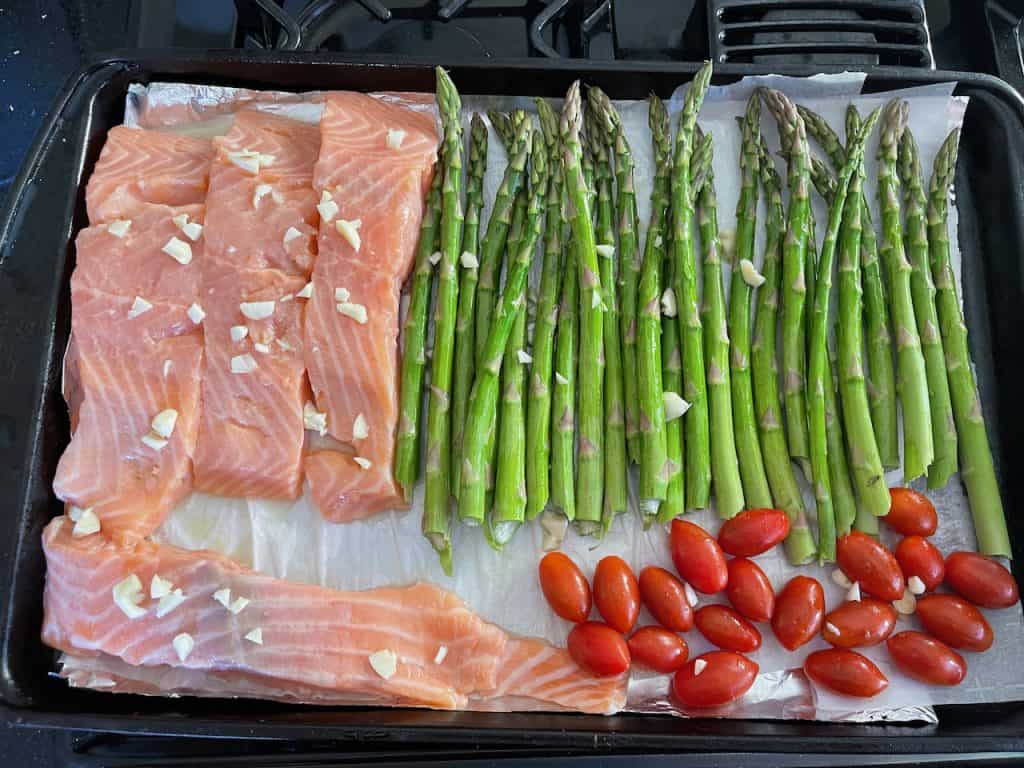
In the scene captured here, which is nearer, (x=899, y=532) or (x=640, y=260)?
(x=899, y=532)

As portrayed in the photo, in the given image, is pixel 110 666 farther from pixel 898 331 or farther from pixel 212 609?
pixel 898 331

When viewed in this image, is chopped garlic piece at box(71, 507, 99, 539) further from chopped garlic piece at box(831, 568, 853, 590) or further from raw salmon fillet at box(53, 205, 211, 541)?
chopped garlic piece at box(831, 568, 853, 590)

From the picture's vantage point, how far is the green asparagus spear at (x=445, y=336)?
242 cm

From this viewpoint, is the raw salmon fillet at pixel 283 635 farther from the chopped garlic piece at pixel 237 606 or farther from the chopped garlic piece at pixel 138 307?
the chopped garlic piece at pixel 138 307

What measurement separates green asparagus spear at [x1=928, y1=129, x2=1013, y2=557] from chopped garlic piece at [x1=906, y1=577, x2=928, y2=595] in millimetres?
233

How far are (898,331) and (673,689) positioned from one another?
1.31 meters

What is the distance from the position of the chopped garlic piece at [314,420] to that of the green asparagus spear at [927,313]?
1.88 metres

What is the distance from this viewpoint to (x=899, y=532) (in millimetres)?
2453

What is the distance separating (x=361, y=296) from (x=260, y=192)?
48cm

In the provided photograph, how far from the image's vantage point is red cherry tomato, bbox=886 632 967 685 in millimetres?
2242

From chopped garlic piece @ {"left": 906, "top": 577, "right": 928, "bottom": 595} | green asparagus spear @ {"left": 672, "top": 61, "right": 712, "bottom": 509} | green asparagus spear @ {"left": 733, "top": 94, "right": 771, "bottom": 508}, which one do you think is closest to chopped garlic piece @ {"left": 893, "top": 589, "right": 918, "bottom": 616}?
chopped garlic piece @ {"left": 906, "top": 577, "right": 928, "bottom": 595}

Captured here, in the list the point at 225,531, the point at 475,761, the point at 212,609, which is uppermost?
the point at 225,531

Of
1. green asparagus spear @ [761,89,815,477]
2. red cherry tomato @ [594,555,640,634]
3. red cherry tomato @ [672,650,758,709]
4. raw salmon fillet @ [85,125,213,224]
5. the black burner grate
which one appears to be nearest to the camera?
red cherry tomato @ [672,650,758,709]

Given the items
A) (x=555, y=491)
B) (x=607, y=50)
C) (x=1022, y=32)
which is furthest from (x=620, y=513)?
(x=1022, y=32)
